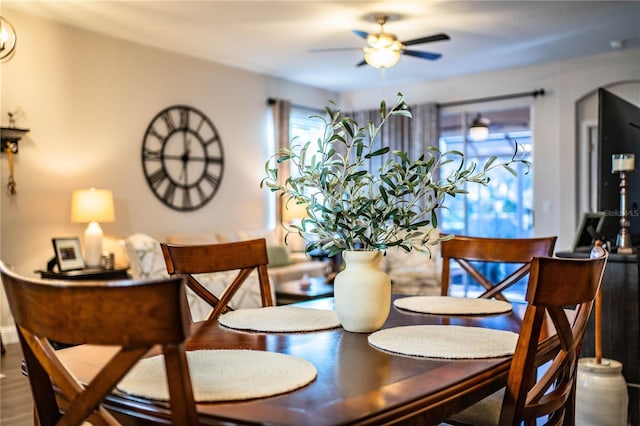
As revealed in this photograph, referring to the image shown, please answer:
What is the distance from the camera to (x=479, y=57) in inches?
262

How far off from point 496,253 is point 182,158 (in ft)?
14.8

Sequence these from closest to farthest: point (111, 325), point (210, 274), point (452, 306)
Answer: point (111, 325), point (452, 306), point (210, 274)

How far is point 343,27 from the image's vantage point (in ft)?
17.9

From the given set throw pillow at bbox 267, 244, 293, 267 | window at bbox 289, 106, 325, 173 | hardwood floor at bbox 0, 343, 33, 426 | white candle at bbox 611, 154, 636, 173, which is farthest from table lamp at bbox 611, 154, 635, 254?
window at bbox 289, 106, 325, 173

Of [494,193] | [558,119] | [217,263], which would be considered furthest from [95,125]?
[558,119]

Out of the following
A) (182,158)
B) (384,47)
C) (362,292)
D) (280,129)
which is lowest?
(362,292)

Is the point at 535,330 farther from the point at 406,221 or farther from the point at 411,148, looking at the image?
the point at 411,148

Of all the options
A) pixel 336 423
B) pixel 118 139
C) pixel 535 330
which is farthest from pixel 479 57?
pixel 336 423

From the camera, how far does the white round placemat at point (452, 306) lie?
1.97 meters

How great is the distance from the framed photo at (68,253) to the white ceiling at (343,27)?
1.88 m

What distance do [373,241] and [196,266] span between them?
29.4 inches

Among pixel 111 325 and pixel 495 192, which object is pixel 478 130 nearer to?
pixel 495 192

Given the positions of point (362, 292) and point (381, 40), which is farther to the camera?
point (381, 40)

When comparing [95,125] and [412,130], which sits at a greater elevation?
[412,130]
